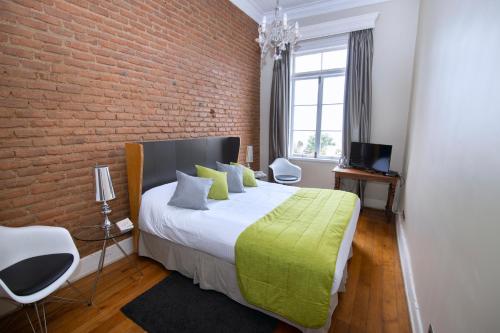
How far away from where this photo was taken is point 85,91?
6.79ft

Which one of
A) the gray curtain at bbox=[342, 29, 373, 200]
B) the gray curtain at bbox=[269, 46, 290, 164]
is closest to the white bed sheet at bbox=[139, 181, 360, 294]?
the gray curtain at bbox=[342, 29, 373, 200]

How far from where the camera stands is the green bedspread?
1.42 metres

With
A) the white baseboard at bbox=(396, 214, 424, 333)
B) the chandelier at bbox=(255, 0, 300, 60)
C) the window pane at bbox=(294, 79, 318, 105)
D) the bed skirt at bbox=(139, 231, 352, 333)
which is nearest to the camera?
the white baseboard at bbox=(396, 214, 424, 333)

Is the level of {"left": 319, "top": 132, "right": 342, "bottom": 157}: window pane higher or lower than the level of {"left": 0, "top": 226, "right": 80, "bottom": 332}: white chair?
higher

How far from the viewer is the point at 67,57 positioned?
1.93 metres

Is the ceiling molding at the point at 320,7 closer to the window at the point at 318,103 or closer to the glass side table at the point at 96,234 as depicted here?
the window at the point at 318,103

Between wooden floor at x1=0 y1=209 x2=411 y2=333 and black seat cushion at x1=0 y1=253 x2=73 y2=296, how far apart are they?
1.55 ft

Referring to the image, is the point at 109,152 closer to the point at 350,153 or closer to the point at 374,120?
the point at 350,153

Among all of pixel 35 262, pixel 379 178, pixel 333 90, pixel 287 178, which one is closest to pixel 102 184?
pixel 35 262

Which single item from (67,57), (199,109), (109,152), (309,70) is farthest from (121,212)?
(309,70)

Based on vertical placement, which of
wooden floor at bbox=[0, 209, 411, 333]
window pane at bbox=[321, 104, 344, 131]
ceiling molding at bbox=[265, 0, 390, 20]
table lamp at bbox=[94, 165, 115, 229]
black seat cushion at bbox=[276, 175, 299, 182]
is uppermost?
ceiling molding at bbox=[265, 0, 390, 20]

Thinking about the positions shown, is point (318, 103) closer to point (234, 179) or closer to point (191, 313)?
point (234, 179)

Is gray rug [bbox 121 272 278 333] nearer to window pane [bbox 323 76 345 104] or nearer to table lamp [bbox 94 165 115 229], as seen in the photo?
table lamp [bbox 94 165 115 229]

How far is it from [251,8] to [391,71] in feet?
8.67
